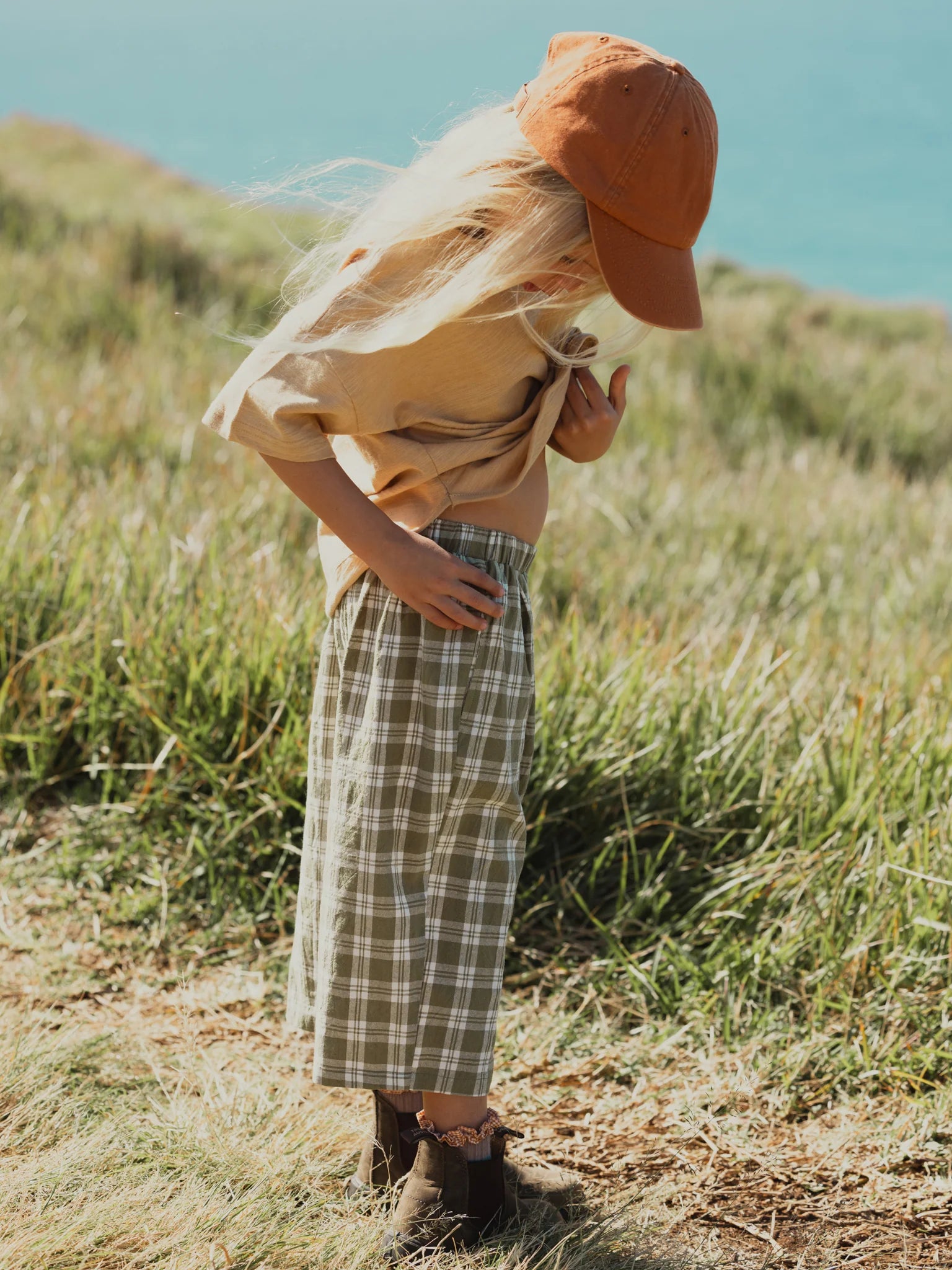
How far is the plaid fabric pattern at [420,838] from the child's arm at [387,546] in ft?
0.23

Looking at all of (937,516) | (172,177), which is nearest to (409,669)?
(937,516)

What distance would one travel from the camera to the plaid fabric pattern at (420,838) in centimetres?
182

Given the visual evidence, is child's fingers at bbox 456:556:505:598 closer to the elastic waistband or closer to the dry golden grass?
the elastic waistband

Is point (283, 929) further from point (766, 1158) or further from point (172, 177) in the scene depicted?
point (172, 177)

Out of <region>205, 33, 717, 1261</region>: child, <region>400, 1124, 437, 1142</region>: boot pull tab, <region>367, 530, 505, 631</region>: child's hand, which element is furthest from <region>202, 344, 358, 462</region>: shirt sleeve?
<region>400, 1124, 437, 1142</region>: boot pull tab

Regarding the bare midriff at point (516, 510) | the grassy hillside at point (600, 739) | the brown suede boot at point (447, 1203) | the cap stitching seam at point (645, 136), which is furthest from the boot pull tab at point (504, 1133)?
the cap stitching seam at point (645, 136)

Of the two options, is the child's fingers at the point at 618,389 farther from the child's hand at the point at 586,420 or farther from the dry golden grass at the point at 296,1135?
the dry golden grass at the point at 296,1135

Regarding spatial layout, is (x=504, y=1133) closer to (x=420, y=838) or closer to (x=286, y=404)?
(x=420, y=838)

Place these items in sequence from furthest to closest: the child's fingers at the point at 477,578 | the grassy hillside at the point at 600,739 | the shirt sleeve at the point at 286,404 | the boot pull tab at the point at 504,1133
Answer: the grassy hillside at the point at 600,739 < the boot pull tab at the point at 504,1133 < the child's fingers at the point at 477,578 < the shirt sleeve at the point at 286,404

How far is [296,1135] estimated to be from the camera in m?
2.05

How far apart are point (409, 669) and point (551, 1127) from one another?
1.04 meters

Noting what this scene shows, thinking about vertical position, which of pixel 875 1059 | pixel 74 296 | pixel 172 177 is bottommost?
pixel 875 1059

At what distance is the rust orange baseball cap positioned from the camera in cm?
168

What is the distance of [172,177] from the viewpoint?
62.6 feet
